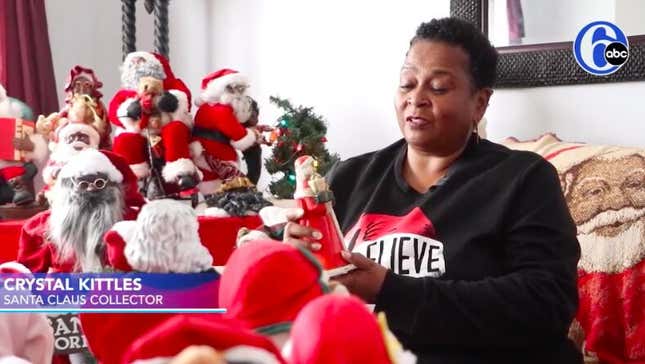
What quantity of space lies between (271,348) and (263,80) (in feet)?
7.69

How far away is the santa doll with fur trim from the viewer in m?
1.78

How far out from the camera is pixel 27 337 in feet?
1.71

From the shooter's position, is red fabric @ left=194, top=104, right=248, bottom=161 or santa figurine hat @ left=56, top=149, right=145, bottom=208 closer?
santa figurine hat @ left=56, top=149, right=145, bottom=208

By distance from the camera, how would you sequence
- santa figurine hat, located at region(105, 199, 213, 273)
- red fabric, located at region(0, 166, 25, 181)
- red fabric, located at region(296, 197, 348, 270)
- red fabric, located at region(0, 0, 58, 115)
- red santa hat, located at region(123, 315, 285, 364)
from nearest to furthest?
red santa hat, located at region(123, 315, 285, 364), santa figurine hat, located at region(105, 199, 213, 273), red fabric, located at region(296, 197, 348, 270), red fabric, located at region(0, 166, 25, 181), red fabric, located at region(0, 0, 58, 115)

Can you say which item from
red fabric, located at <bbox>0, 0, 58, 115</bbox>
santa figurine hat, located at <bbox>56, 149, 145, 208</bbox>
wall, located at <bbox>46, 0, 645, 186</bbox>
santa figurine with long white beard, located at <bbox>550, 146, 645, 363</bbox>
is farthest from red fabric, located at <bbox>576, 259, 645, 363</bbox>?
red fabric, located at <bbox>0, 0, 58, 115</bbox>

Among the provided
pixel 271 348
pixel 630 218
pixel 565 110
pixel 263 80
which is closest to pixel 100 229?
pixel 271 348

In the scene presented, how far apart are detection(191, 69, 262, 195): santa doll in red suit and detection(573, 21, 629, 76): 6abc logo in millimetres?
868

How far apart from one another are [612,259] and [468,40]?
558 millimetres

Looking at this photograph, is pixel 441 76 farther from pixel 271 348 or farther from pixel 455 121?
pixel 271 348

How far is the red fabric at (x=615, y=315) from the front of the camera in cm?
132

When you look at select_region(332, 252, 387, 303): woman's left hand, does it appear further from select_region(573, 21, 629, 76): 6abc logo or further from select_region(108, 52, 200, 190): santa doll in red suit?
select_region(573, 21, 629, 76): 6abc logo

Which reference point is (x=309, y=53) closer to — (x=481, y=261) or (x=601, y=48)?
(x=601, y=48)

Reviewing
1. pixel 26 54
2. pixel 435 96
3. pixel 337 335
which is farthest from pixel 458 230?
pixel 26 54

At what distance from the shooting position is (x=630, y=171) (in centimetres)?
144
